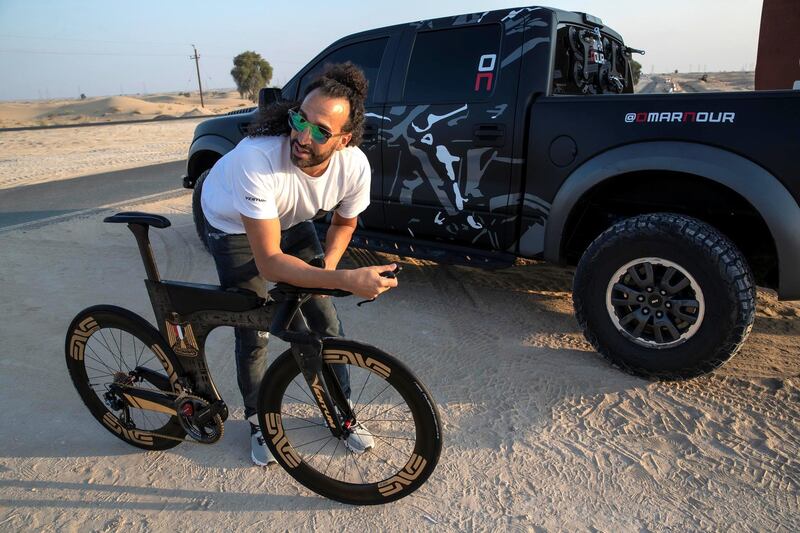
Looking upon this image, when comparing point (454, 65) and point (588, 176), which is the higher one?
point (454, 65)

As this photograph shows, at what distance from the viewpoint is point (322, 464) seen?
2.59 m

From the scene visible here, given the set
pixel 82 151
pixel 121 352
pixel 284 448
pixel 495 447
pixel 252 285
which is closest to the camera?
pixel 284 448

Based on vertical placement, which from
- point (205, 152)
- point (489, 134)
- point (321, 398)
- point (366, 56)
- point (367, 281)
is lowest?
point (321, 398)

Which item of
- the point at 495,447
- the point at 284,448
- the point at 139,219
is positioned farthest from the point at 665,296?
the point at 139,219

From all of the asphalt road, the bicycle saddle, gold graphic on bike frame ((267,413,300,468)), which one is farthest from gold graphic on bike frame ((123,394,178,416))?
the asphalt road

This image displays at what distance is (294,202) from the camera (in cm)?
236

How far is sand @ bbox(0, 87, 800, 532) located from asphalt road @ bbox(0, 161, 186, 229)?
4.32m

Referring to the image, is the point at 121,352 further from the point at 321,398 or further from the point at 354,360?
the point at 354,360

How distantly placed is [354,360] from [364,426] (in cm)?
84

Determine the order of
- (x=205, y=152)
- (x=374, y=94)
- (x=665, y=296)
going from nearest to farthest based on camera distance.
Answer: (x=665, y=296) < (x=374, y=94) < (x=205, y=152)

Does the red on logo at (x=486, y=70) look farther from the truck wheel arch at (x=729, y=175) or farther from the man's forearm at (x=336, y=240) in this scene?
the man's forearm at (x=336, y=240)

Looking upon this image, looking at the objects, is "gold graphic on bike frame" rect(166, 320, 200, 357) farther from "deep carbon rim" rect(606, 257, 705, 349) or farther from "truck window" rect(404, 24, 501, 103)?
"truck window" rect(404, 24, 501, 103)

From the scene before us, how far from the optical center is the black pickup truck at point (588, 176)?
2.93m

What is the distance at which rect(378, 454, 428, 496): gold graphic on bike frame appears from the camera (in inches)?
88.3
